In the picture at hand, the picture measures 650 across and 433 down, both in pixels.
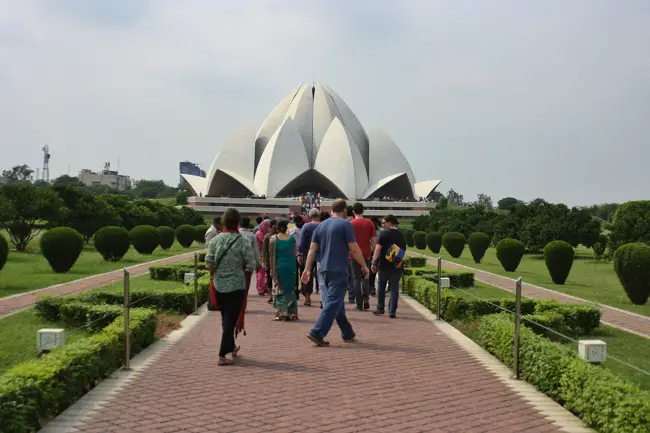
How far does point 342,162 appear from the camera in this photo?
5669 centimetres

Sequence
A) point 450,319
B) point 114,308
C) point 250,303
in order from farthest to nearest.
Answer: point 250,303
point 450,319
point 114,308

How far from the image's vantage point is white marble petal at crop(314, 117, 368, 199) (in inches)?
2223

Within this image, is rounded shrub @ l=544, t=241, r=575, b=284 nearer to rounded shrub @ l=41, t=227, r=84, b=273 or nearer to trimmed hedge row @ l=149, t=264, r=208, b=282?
trimmed hedge row @ l=149, t=264, r=208, b=282

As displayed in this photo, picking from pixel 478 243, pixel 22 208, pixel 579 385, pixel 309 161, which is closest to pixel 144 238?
pixel 22 208

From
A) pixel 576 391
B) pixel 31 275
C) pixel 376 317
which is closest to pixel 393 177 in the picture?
pixel 31 275

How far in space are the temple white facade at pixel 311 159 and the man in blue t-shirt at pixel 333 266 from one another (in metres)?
50.0

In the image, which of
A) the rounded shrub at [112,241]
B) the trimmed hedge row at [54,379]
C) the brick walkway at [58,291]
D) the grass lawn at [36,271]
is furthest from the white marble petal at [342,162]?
the trimmed hedge row at [54,379]

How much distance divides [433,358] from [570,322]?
2267 millimetres

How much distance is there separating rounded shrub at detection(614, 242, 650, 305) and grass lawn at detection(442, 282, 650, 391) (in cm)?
260

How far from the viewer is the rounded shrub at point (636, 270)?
966 centimetres

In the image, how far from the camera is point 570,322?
6.94 metres

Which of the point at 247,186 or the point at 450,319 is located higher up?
the point at 247,186

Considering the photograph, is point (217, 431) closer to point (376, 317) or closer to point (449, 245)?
point (376, 317)

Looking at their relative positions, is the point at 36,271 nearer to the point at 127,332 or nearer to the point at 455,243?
the point at 127,332
